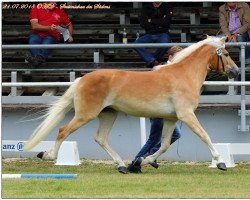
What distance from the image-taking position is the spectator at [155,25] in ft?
51.5

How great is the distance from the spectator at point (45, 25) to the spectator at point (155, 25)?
1398 millimetres

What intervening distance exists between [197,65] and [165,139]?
3.59 feet

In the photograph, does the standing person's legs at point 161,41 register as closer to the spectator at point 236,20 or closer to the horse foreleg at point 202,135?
the spectator at point 236,20

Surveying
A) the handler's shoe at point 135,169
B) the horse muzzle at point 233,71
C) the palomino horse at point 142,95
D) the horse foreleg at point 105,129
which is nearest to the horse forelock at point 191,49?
the palomino horse at point 142,95

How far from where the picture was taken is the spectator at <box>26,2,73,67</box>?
16.2 meters

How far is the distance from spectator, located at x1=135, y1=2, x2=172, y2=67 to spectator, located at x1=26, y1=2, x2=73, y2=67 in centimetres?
140

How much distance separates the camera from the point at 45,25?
16.3 m

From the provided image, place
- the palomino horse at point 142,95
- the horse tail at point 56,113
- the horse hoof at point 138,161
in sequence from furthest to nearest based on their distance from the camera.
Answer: the horse tail at point 56,113 → the horse hoof at point 138,161 → the palomino horse at point 142,95

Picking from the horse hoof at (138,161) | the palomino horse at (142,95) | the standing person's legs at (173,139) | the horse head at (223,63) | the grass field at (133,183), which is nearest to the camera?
the grass field at (133,183)

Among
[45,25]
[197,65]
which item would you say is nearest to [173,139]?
[197,65]

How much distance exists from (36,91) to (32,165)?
2733 millimetres

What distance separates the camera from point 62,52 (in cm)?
1766

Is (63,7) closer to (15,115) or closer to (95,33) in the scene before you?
(95,33)

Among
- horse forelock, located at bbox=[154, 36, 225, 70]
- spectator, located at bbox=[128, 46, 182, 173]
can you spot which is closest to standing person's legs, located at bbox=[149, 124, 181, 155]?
spectator, located at bbox=[128, 46, 182, 173]
